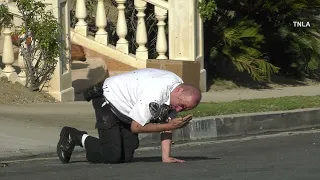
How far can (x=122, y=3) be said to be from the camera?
572 inches

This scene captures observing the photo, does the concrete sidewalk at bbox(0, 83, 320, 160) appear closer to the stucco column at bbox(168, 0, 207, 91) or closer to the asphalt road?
the asphalt road

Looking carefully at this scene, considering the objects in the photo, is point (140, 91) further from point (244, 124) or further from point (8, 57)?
point (8, 57)

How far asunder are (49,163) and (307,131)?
4054mm

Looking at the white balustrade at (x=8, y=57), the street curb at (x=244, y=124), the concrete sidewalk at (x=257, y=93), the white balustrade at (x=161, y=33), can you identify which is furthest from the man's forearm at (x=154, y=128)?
the white balustrade at (x=161, y=33)

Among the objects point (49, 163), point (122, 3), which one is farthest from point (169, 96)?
point (122, 3)

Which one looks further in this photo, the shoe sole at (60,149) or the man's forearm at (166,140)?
the shoe sole at (60,149)

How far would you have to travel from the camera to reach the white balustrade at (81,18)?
48.2 feet

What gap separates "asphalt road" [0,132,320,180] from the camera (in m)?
7.85

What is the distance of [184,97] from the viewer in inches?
315

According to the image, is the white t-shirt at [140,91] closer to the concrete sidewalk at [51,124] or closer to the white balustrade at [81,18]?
the concrete sidewalk at [51,124]

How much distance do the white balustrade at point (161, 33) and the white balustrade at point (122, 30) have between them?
49cm

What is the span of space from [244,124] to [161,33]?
10.5 ft

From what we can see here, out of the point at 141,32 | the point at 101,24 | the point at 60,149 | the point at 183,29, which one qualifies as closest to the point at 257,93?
the point at 183,29

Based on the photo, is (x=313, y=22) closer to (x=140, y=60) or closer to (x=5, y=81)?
(x=140, y=60)
